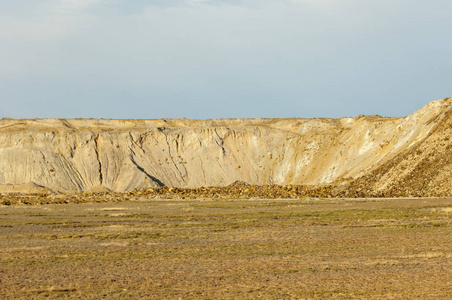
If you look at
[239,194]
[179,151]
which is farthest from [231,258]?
[179,151]

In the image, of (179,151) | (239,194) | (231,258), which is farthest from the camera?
(179,151)

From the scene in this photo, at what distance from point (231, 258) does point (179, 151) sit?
7326 centimetres

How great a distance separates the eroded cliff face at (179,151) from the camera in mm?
80188

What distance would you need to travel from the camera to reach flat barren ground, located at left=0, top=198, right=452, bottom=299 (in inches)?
590

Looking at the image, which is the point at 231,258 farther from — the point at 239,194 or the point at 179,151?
the point at 179,151

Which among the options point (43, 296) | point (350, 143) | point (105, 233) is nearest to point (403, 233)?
point (105, 233)

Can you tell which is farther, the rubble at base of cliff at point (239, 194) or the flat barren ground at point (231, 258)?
the rubble at base of cliff at point (239, 194)

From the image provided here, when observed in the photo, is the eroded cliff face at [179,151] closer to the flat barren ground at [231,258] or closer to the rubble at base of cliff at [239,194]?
the rubble at base of cliff at [239,194]

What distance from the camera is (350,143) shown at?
255 feet

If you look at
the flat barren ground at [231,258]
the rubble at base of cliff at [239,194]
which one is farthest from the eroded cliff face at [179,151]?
the flat barren ground at [231,258]

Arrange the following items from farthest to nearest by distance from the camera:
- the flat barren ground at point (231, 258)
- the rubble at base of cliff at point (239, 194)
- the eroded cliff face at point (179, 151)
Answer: the eroded cliff face at point (179, 151)
the rubble at base of cliff at point (239, 194)
the flat barren ground at point (231, 258)

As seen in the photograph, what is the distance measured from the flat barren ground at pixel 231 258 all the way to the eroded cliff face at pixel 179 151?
4438 cm

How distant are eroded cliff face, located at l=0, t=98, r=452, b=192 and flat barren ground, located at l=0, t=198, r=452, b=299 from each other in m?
44.4

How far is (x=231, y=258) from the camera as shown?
20.2 meters
